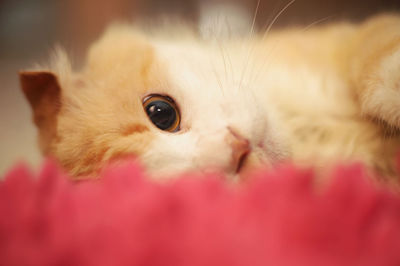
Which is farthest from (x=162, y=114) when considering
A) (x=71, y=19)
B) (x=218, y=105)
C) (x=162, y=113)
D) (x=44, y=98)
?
(x=71, y=19)

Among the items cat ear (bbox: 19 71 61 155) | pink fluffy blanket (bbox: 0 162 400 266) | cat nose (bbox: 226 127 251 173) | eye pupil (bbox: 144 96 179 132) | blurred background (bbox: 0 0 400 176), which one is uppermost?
blurred background (bbox: 0 0 400 176)

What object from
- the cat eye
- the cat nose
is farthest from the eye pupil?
the cat nose

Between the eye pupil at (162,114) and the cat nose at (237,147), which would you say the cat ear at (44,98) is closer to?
the eye pupil at (162,114)

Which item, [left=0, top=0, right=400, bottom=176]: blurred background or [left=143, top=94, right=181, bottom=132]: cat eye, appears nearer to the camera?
[left=143, top=94, right=181, bottom=132]: cat eye

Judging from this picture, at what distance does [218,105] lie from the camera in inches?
25.2

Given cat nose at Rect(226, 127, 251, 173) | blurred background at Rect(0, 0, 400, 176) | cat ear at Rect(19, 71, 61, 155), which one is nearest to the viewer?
cat nose at Rect(226, 127, 251, 173)

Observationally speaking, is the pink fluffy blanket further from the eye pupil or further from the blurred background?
the blurred background

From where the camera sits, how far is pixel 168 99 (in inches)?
26.5

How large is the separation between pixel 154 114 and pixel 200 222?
0.38 m

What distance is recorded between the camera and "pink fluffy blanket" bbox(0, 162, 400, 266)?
26 cm

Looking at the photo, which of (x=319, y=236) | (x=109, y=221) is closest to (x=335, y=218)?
(x=319, y=236)

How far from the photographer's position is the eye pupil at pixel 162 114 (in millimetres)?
639

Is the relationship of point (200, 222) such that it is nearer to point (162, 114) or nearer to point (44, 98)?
point (162, 114)

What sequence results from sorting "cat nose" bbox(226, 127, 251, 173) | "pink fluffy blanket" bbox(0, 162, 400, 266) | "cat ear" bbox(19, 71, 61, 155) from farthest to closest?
"cat ear" bbox(19, 71, 61, 155) → "cat nose" bbox(226, 127, 251, 173) → "pink fluffy blanket" bbox(0, 162, 400, 266)
